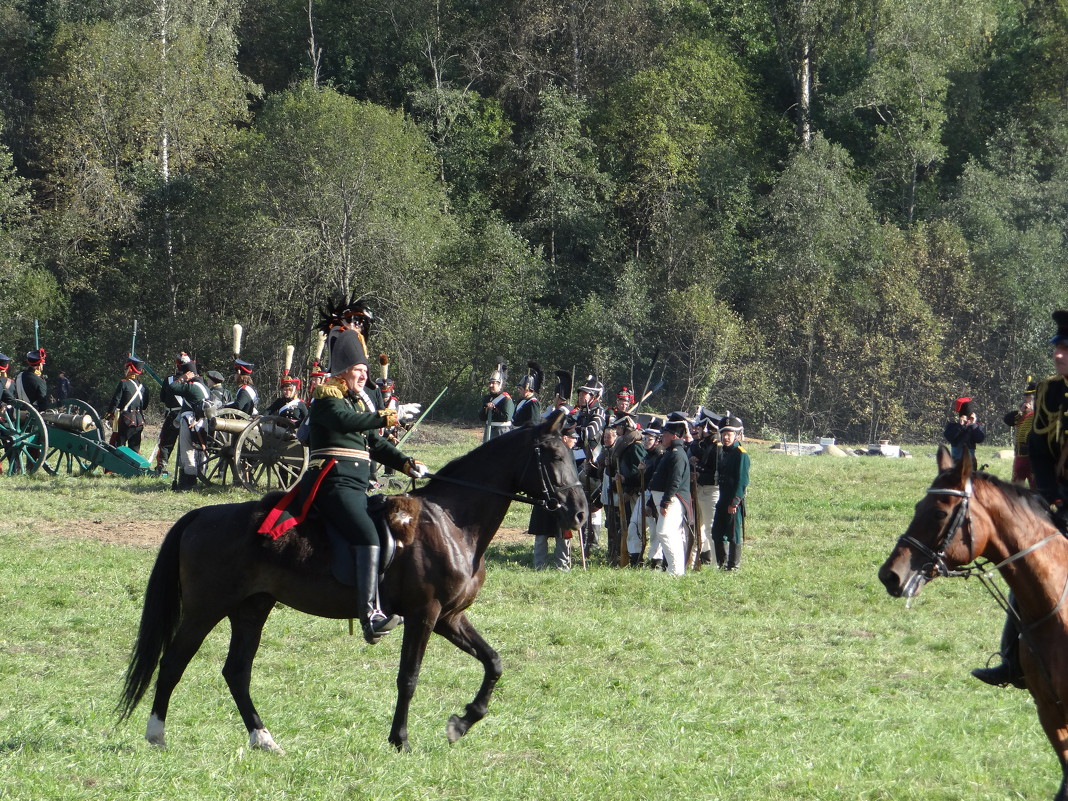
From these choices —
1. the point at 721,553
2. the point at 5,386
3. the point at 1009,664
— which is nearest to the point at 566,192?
the point at 5,386

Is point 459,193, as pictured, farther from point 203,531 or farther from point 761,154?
point 203,531

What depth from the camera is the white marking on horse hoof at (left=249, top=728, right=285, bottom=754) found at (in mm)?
7191

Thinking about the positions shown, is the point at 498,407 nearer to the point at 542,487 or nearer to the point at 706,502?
the point at 706,502

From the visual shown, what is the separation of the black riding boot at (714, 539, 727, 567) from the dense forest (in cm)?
2083

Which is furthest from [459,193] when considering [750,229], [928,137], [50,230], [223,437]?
[223,437]

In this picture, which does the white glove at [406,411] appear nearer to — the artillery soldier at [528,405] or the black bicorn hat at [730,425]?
the black bicorn hat at [730,425]

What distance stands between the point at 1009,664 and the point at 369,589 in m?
3.45

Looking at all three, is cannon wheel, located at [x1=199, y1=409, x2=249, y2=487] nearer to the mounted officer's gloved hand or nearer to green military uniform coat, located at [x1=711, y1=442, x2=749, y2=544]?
green military uniform coat, located at [x1=711, y1=442, x2=749, y2=544]

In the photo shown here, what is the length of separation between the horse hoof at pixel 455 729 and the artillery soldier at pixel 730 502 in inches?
312

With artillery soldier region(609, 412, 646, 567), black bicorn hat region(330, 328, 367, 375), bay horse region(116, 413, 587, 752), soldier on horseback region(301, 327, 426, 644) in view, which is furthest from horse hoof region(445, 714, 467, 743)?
artillery soldier region(609, 412, 646, 567)

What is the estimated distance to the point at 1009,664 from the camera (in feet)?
21.4

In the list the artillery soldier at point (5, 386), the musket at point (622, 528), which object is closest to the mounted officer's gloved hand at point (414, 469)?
the musket at point (622, 528)

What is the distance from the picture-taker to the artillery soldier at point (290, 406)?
18.8 meters

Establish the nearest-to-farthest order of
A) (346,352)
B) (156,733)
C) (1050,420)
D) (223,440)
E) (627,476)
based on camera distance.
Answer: (1050,420)
(156,733)
(346,352)
(627,476)
(223,440)
